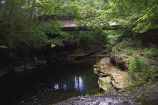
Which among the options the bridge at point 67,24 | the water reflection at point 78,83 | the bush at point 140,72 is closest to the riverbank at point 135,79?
the bush at point 140,72

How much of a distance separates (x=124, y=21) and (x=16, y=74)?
13608 mm

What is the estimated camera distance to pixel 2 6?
32.0 metres

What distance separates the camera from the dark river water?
23784 mm

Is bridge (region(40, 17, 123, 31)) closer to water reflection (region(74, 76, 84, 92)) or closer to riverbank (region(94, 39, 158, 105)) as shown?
riverbank (region(94, 39, 158, 105))

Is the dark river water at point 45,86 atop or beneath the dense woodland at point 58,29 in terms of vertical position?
beneath

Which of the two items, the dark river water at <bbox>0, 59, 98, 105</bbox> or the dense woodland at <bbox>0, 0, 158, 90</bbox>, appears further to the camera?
the dense woodland at <bbox>0, 0, 158, 90</bbox>

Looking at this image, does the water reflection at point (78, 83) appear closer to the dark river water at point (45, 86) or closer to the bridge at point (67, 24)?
the dark river water at point (45, 86)

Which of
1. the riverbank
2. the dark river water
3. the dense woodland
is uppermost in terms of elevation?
the dense woodland

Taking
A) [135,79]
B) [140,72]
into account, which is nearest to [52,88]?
[135,79]

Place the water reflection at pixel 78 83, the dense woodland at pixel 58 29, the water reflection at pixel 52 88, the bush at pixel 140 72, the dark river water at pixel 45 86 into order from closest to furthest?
the bush at pixel 140 72, the water reflection at pixel 52 88, the dark river water at pixel 45 86, the water reflection at pixel 78 83, the dense woodland at pixel 58 29

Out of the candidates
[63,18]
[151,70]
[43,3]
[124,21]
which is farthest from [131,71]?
[63,18]

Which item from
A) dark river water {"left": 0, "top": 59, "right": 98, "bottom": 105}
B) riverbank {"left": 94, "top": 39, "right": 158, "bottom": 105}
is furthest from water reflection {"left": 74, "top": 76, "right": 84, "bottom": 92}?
riverbank {"left": 94, "top": 39, "right": 158, "bottom": 105}

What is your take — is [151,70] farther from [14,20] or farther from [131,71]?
[14,20]

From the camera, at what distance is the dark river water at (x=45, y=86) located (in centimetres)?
2378
